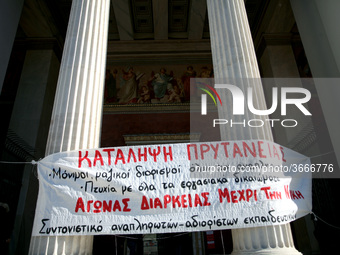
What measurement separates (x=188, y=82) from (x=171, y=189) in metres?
7.68

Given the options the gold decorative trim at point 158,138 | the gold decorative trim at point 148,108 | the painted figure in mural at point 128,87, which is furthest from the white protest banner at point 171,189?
the painted figure in mural at point 128,87

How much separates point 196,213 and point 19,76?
943cm

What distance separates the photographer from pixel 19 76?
10.1m

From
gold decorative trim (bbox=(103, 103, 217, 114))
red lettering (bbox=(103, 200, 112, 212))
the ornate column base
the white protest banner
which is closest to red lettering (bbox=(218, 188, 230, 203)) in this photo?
the white protest banner

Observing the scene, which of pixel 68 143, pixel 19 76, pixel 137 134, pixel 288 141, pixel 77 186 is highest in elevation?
pixel 19 76

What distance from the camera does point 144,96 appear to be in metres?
10.6

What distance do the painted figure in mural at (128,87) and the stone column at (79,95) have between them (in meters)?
5.24

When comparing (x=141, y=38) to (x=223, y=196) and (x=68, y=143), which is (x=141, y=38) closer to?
(x=68, y=143)

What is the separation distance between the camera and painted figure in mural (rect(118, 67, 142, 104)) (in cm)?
1058

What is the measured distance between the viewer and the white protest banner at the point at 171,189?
361 cm

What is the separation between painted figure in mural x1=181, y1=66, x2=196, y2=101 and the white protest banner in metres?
6.79

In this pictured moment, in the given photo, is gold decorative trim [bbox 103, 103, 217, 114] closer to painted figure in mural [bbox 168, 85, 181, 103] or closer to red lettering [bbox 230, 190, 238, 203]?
painted figure in mural [bbox 168, 85, 181, 103]

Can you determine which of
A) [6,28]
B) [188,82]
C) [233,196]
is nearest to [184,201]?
Result: [233,196]

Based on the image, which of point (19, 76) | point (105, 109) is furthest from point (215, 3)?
point (19, 76)
